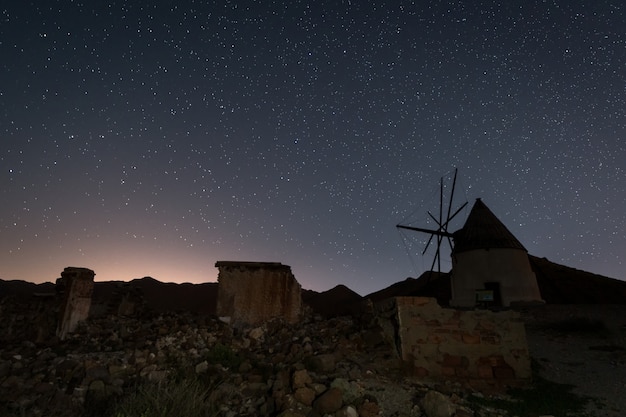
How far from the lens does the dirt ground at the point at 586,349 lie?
6.46 metres

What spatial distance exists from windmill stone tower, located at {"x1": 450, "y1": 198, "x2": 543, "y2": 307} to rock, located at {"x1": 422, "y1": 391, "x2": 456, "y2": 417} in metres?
14.6

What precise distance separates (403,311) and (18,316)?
1029 cm

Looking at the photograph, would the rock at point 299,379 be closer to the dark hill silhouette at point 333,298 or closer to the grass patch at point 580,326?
the grass patch at point 580,326

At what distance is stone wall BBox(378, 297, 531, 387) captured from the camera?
21.7 feet

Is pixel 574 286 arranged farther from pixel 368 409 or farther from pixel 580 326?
pixel 368 409

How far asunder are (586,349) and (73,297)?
45.1 feet

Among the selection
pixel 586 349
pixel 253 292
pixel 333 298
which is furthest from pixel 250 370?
pixel 333 298

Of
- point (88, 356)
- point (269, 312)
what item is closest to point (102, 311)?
point (88, 356)

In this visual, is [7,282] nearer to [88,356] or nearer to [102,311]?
[102,311]

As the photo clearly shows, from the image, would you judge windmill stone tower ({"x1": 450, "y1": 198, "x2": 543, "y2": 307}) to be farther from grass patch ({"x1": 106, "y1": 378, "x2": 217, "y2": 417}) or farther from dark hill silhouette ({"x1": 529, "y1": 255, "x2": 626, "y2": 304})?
grass patch ({"x1": 106, "y1": 378, "x2": 217, "y2": 417})

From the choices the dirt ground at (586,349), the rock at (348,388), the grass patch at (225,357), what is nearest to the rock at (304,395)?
the rock at (348,388)

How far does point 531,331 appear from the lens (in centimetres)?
1192

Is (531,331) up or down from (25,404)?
up

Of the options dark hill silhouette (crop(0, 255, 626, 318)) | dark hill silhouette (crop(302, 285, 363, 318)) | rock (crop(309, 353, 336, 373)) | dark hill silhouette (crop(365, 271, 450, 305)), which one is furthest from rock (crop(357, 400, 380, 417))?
dark hill silhouette (crop(302, 285, 363, 318))
